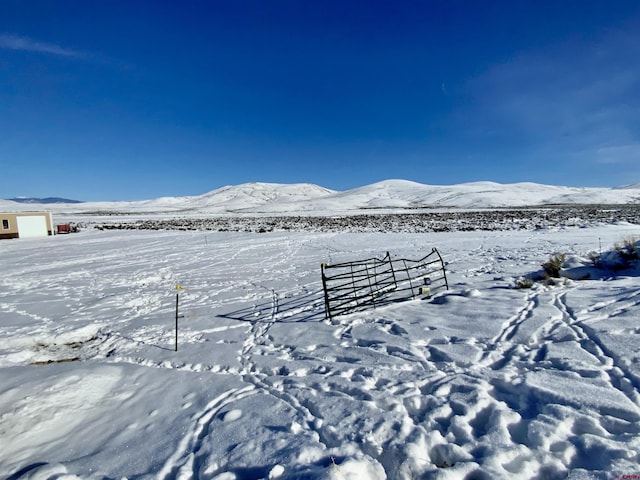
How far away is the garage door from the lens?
29125mm

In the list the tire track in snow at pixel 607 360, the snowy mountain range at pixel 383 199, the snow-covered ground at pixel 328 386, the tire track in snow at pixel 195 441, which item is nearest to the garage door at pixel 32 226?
the snow-covered ground at pixel 328 386

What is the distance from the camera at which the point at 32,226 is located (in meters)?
29.9

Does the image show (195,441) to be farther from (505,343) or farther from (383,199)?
(383,199)

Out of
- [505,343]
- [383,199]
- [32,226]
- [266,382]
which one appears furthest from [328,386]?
[383,199]

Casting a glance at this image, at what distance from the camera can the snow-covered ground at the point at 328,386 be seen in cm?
360

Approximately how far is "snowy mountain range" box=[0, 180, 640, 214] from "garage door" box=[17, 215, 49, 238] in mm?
52527

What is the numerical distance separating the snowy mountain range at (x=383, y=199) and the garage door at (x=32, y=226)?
52.5 meters

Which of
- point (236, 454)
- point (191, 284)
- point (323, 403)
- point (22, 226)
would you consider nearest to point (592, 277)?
point (323, 403)

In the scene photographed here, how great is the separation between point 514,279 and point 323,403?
28.0ft

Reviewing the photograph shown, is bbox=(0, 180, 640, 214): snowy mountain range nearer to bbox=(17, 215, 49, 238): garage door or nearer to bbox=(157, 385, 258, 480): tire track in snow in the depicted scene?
bbox=(17, 215, 49, 238): garage door

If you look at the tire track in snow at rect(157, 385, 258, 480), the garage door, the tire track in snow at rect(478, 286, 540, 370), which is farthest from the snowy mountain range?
the tire track in snow at rect(157, 385, 258, 480)

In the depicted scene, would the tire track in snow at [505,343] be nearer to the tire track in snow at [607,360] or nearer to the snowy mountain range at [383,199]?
the tire track in snow at [607,360]

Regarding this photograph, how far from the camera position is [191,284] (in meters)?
12.7

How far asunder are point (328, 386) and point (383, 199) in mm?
121767
